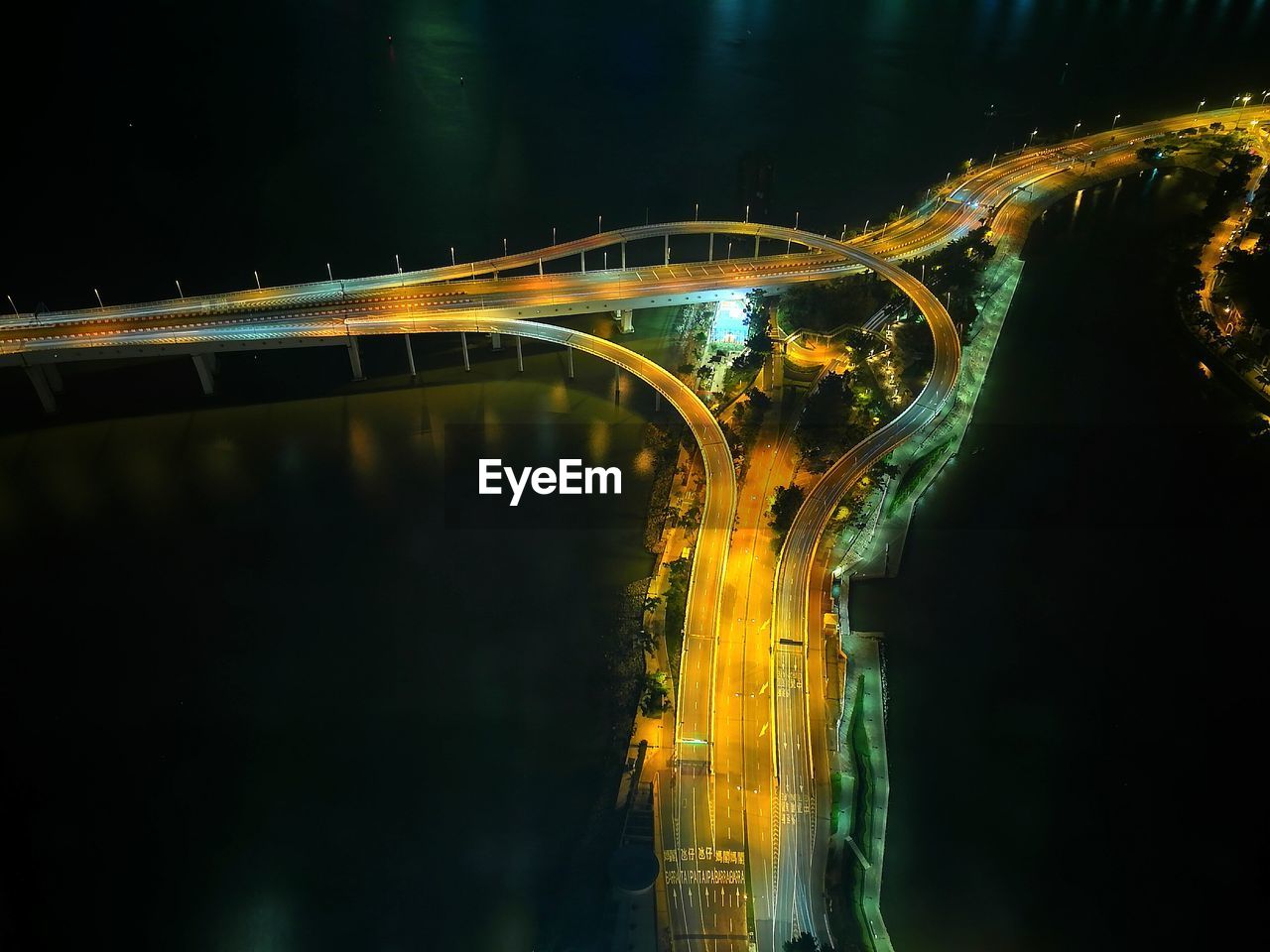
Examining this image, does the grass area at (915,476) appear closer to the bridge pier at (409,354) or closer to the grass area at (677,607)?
the grass area at (677,607)

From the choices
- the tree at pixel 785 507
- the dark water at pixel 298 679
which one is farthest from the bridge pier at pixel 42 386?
the tree at pixel 785 507

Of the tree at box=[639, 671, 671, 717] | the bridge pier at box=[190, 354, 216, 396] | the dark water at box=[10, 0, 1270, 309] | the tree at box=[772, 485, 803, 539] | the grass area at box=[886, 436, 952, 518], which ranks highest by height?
the dark water at box=[10, 0, 1270, 309]

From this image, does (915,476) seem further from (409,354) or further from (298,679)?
(298,679)

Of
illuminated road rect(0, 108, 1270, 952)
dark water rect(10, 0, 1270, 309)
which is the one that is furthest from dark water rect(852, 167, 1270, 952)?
dark water rect(10, 0, 1270, 309)

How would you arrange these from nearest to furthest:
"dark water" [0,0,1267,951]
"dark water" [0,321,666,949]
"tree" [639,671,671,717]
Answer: "dark water" [0,321,666,949]
"dark water" [0,0,1267,951]
"tree" [639,671,671,717]

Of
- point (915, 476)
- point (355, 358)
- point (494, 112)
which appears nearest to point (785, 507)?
point (915, 476)

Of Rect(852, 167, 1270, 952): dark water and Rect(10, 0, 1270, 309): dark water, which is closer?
Rect(852, 167, 1270, 952): dark water

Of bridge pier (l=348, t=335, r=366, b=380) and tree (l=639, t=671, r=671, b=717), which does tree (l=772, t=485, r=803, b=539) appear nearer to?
tree (l=639, t=671, r=671, b=717)
